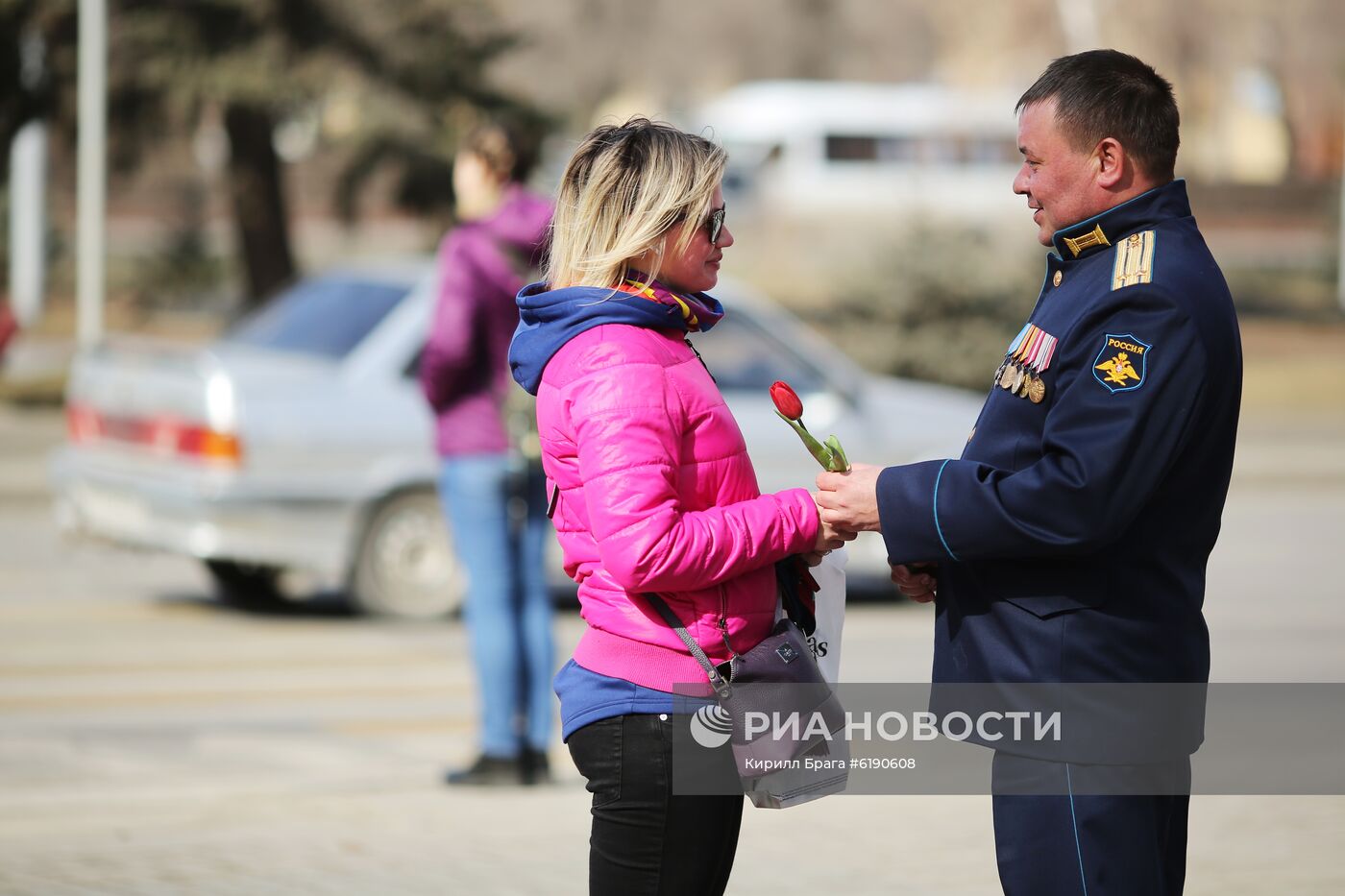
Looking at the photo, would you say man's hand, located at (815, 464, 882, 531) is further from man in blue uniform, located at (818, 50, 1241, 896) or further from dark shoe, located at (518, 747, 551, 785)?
dark shoe, located at (518, 747, 551, 785)

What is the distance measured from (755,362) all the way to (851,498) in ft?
23.2

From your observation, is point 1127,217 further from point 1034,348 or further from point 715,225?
point 715,225

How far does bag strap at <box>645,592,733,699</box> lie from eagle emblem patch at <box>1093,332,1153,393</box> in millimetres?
785

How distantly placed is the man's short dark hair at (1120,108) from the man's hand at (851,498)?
2.14 ft

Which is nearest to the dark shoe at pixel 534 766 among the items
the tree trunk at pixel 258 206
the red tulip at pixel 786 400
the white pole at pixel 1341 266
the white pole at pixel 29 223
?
the red tulip at pixel 786 400

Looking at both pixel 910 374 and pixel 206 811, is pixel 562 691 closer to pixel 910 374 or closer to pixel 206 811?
pixel 206 811

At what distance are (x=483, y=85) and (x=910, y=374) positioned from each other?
698 centimetres

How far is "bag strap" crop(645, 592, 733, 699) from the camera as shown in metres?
3.07

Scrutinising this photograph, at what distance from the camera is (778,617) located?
3213mm

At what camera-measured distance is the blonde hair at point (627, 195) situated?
3074mm

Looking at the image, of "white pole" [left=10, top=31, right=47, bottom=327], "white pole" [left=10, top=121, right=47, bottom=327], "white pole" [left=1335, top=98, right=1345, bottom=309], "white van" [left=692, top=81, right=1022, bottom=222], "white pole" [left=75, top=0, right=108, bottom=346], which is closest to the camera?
"white pole" [left=75, top=0, right=108, bottom=346]

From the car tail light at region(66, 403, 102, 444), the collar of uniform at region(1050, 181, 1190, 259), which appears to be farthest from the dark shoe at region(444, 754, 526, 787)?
the car tail light at region(66, 403, 102, 444)

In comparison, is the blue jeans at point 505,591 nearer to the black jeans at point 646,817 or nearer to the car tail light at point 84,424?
the black jeans at point 646,817

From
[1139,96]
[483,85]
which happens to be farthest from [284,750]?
[483,85]
